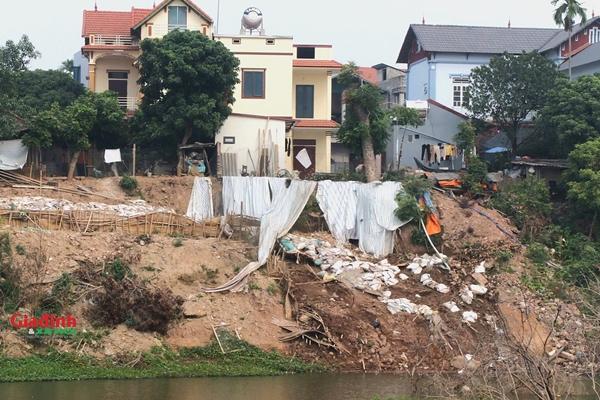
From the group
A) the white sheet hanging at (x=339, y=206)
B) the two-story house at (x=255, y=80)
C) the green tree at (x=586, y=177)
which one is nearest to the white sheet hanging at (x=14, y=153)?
the two-story house at (x=255, y=80)

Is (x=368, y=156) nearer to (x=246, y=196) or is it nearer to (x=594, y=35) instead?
(x=246, y=196)

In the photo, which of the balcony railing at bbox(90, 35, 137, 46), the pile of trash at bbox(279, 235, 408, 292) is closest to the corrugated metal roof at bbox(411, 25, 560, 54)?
the balcony railing at bbox(90, 35, 137, 46)

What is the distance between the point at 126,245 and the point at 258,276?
3786 mm

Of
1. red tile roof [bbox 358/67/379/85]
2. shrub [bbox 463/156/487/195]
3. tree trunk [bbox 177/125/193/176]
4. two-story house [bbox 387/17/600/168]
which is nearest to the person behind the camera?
shrub [bbox 463/156/487/195]

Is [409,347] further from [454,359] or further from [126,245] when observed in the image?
[126,245]

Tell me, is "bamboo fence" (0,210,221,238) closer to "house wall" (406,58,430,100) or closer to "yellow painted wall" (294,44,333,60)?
"yellow painted wall" (294,44,333,60)

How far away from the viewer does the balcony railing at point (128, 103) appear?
40219 mm

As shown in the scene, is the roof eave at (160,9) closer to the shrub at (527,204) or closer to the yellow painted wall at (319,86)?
the yellow painted wall at (319,86)

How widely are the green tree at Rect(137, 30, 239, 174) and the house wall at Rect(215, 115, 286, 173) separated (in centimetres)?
69

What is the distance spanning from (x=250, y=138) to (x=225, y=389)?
15424mm

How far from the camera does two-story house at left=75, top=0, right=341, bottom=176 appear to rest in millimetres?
37969

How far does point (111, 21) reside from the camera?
1674 inches

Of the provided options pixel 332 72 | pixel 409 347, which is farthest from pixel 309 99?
pixel 409 347

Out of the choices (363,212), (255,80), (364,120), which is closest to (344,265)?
(363,212)
